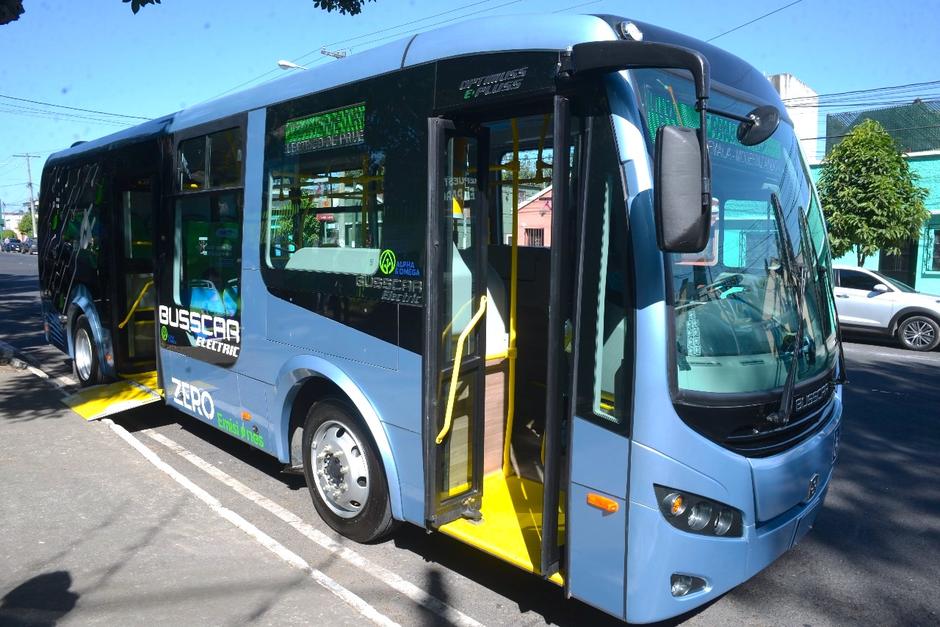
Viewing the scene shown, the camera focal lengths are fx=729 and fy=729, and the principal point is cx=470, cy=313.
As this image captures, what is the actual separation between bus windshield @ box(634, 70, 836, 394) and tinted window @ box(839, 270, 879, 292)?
11.9 m

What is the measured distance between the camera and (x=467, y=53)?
3.71m

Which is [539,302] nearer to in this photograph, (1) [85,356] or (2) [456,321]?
(2) [456,321]

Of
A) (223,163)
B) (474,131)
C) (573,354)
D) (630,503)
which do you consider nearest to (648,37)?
(474,131)

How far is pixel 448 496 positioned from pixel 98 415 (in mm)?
4532

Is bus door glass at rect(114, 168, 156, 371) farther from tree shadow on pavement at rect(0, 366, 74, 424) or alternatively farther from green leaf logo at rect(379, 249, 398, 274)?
green leaf logo at rect(379, 249, 398, 274)

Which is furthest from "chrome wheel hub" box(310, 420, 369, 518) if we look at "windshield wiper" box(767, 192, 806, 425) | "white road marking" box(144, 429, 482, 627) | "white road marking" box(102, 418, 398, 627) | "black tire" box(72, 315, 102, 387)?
"black tire" box(72, 315, 102, 387)

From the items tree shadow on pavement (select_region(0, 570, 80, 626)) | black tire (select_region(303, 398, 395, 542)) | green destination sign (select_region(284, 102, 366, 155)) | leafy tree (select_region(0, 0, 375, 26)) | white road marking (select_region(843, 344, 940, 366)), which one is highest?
leafy tree (select_region(0, 0, 375, 26))

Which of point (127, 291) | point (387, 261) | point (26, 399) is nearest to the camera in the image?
point (387, 261)

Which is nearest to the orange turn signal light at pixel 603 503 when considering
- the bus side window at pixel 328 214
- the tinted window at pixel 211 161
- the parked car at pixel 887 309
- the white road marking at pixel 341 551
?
the white road marking at pixel 341 551

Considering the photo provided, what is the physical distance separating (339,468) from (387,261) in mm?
1420

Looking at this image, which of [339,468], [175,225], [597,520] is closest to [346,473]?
[339,468]

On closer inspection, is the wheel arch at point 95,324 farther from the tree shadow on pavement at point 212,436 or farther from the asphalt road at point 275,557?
the asphalt road at point 275,557

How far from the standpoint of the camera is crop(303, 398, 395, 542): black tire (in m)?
4.37

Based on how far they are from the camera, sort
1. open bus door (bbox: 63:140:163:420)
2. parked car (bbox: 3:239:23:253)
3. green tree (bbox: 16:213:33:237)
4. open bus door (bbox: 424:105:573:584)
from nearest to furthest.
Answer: open bus door (bbox: 424:105:573:584), open bus door (bbox: 63:140:163:420), parked car (bbox: 3:239:23:253), green tree (bbox: 16:213:33:237)
